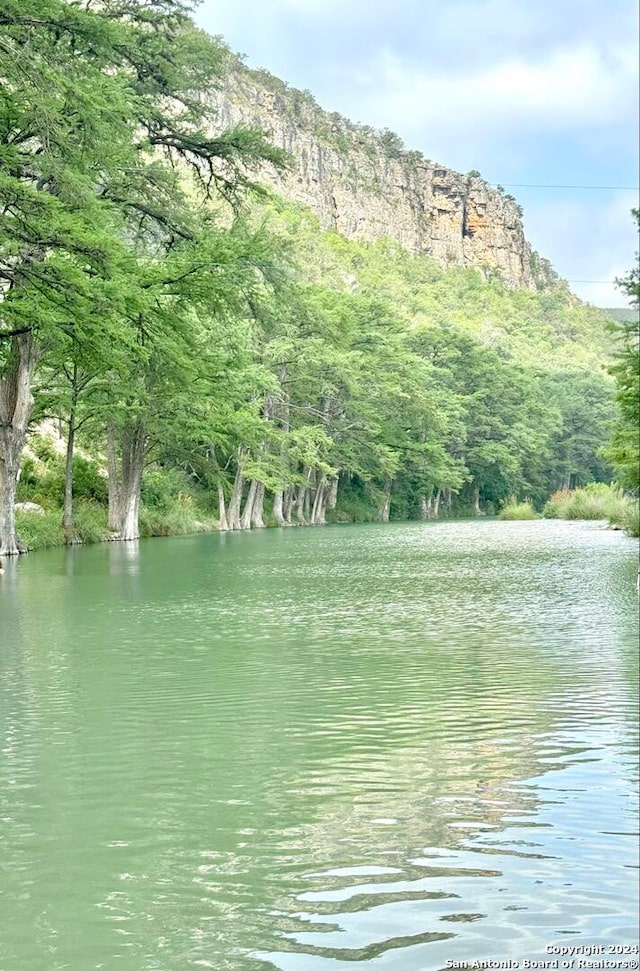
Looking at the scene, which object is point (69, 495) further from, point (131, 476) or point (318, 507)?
point (318, 507)

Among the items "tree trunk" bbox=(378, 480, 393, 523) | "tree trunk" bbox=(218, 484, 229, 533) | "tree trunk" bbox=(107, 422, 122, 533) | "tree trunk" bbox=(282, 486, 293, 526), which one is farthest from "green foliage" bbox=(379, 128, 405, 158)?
"tree trunk" bbox=(107, 422, 122, 533)

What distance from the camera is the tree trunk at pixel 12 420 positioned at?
96.2ft

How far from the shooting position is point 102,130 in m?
21.5

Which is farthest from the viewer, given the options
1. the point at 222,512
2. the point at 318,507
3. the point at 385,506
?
the point at 385,506

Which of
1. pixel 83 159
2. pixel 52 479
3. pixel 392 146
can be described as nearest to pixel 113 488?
pixel 52 479

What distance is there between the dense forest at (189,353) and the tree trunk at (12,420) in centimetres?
7

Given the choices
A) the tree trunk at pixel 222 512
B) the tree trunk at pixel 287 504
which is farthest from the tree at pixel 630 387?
the tree trunk at pixel 287 504

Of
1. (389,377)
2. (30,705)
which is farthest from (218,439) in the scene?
(30,705)

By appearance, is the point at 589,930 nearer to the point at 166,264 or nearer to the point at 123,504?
the point at 166,264

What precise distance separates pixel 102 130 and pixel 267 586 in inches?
336

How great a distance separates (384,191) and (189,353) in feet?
502

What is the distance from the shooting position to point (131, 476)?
40.3 metres

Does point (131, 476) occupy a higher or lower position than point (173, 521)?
higher

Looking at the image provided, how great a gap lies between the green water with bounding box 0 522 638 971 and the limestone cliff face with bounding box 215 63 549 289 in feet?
486
